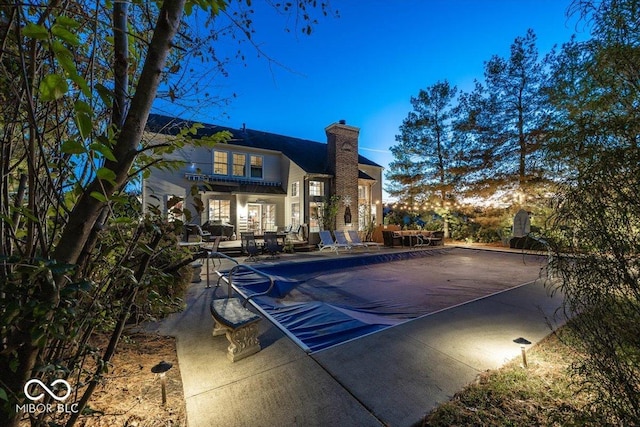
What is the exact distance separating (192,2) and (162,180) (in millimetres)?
13779

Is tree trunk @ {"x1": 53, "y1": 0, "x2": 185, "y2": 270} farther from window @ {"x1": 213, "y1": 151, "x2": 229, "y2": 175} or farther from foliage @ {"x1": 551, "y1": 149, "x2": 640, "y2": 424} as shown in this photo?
window @ {"x1": 213, "y1": 151, "x2": 229, "y2": 175}


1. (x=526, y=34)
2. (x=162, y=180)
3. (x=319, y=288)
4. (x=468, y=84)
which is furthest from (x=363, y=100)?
(x=319, y=288)

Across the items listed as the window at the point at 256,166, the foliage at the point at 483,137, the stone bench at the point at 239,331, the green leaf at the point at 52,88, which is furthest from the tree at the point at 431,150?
the green leaf at the point at 52,88

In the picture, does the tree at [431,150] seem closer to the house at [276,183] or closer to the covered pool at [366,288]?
the house at [276,183]

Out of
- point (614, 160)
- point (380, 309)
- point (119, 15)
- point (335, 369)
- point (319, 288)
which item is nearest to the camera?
point (119, 15)

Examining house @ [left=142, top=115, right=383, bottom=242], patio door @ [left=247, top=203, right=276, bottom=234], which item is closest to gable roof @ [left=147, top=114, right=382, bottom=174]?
house @ [left=142, top=115, right=383, bottom=242]

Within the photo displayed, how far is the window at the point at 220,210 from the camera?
14.1 m

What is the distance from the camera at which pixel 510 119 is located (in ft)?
50.1

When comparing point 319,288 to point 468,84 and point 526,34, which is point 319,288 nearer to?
point 468,84

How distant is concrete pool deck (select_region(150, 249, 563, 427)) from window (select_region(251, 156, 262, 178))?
40.1 ft

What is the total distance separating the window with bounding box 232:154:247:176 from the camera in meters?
14.9

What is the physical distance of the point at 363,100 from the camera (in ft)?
82.4

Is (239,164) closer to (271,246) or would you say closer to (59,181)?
(271,246)

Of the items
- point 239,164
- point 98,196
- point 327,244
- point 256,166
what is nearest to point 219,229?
point 239,164
